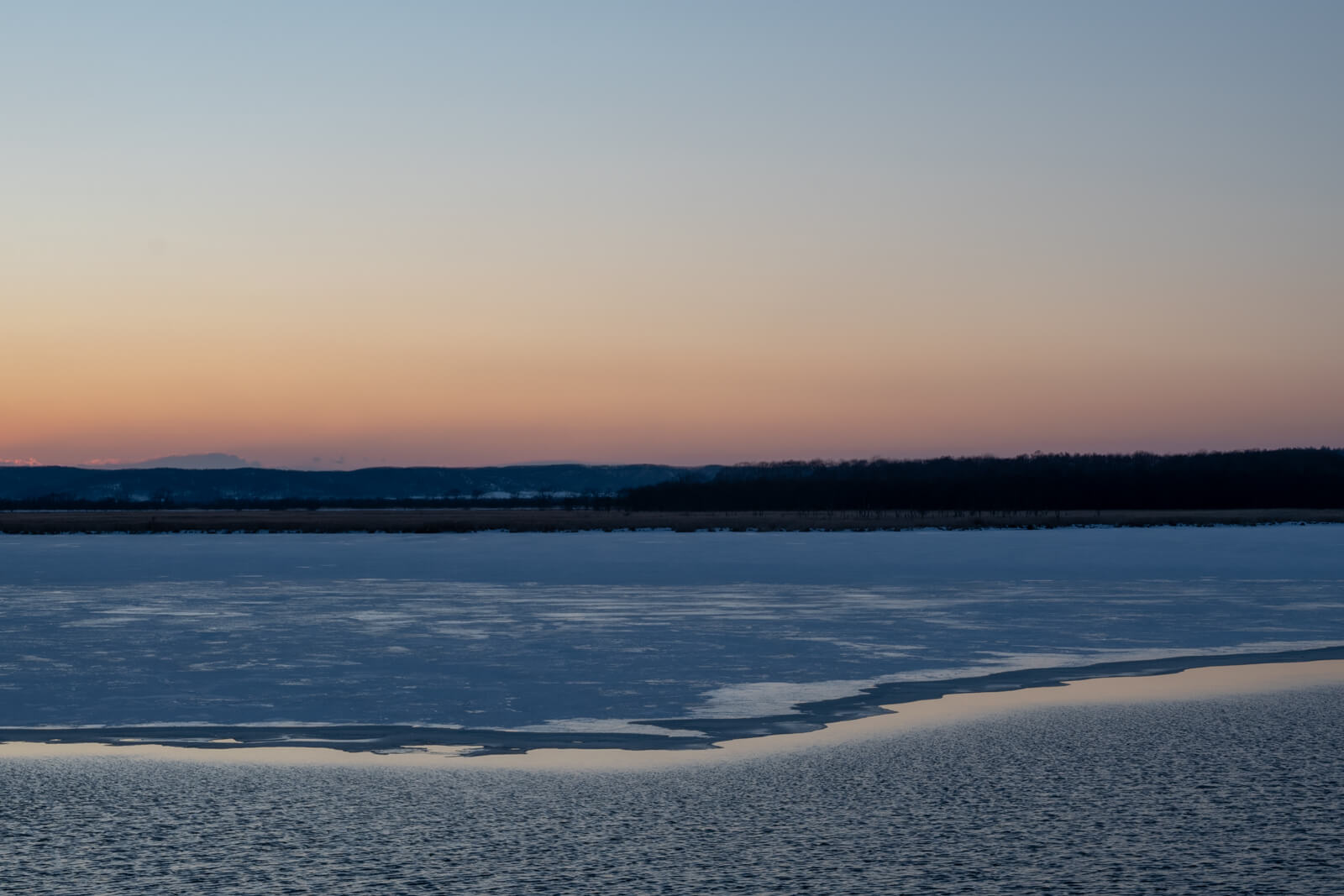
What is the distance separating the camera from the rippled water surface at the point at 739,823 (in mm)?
7070

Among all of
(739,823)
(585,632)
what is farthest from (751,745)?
(585,632)

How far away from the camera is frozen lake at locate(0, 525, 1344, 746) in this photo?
13.3 meters

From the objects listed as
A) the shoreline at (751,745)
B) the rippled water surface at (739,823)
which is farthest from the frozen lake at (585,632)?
the rippled water surface at (739,823)

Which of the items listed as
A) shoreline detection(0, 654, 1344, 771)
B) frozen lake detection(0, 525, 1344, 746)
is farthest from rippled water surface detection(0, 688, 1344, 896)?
frozen lake detection(0, 525, 1344, 746)

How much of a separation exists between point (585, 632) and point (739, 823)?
39.9ft

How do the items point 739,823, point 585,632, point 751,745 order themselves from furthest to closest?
point 585,632
point 751,745
point 739,823

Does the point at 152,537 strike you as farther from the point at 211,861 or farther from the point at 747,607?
the point at 211,861

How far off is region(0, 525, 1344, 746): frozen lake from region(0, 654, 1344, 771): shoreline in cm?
71

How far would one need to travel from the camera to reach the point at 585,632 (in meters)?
20.4

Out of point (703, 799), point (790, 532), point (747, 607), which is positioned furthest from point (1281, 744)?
point (790, 532)

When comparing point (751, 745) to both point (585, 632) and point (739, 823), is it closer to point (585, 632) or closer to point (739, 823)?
point (739, 823)

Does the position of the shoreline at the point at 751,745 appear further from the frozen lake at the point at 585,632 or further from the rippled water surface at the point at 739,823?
the frozen lake at the point at 585,632

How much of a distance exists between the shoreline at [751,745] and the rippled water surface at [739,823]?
299 millimetres

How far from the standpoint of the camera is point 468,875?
7.16 metres
